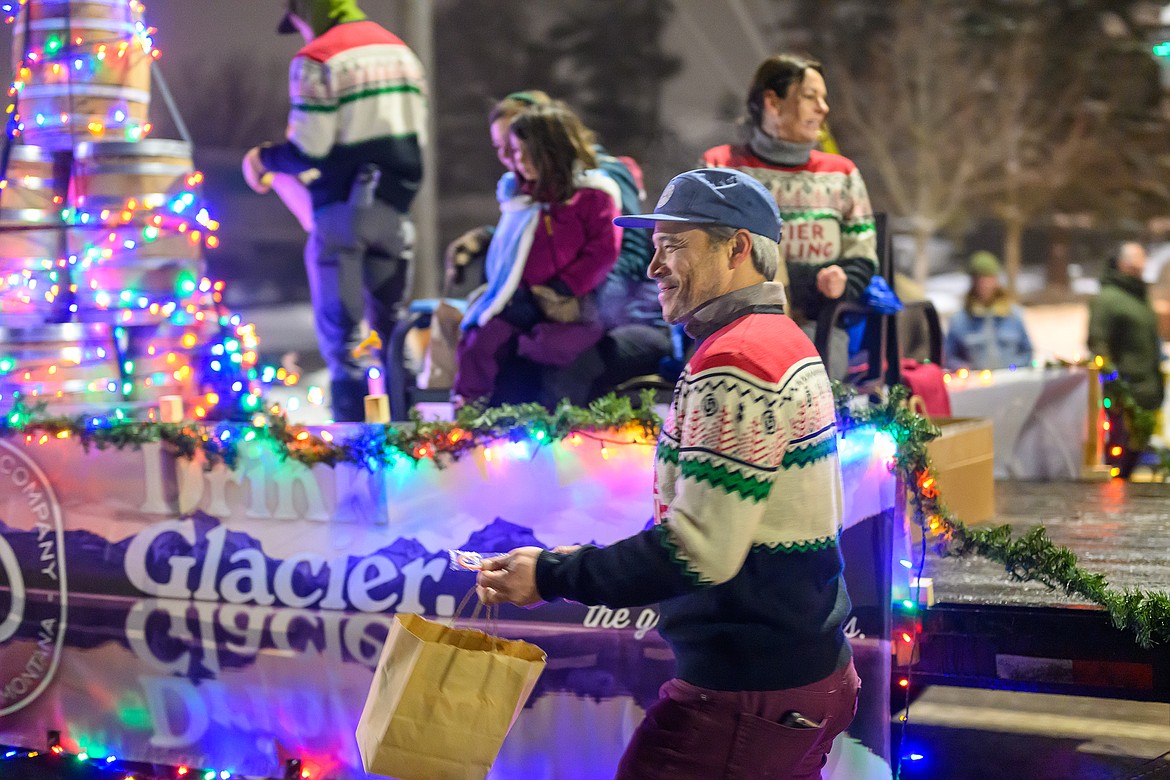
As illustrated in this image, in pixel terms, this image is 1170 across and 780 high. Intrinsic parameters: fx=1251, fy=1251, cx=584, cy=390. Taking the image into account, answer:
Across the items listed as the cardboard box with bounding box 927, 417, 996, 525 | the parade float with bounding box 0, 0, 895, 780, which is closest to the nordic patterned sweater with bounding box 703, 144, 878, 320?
the cardboard box with bounding box 927, 417, 996, 525

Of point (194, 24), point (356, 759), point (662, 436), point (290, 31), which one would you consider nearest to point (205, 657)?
point (356, 759)

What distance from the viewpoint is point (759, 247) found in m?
2.34

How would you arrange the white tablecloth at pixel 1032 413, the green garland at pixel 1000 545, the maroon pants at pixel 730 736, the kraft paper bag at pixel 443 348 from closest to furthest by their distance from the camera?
1. the maroon pants at pixel 730 736
2. the green garland at pixel 1000 545
3. the kraft paper bag at pixel 443 348
4. the white tablecloth at pixel 1032 413

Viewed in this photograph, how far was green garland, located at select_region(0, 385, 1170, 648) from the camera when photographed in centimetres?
355

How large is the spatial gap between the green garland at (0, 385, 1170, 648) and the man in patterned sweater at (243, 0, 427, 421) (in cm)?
135

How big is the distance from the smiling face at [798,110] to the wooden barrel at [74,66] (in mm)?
3222

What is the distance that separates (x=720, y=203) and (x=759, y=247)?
118mm

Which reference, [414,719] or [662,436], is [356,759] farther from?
[662,436]

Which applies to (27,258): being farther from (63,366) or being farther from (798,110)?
(798,110)

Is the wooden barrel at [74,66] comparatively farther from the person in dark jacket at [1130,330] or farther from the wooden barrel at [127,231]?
the person in dark jacket at [1130,330]

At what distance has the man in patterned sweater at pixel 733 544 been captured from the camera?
212cm

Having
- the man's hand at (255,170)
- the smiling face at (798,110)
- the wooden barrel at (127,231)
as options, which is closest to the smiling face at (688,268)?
the smiling face at (798,110)

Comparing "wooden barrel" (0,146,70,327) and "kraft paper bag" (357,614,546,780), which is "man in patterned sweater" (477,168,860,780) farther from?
"wooden barrel" (0,146,70,327)

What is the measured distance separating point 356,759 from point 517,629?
3.00ft
